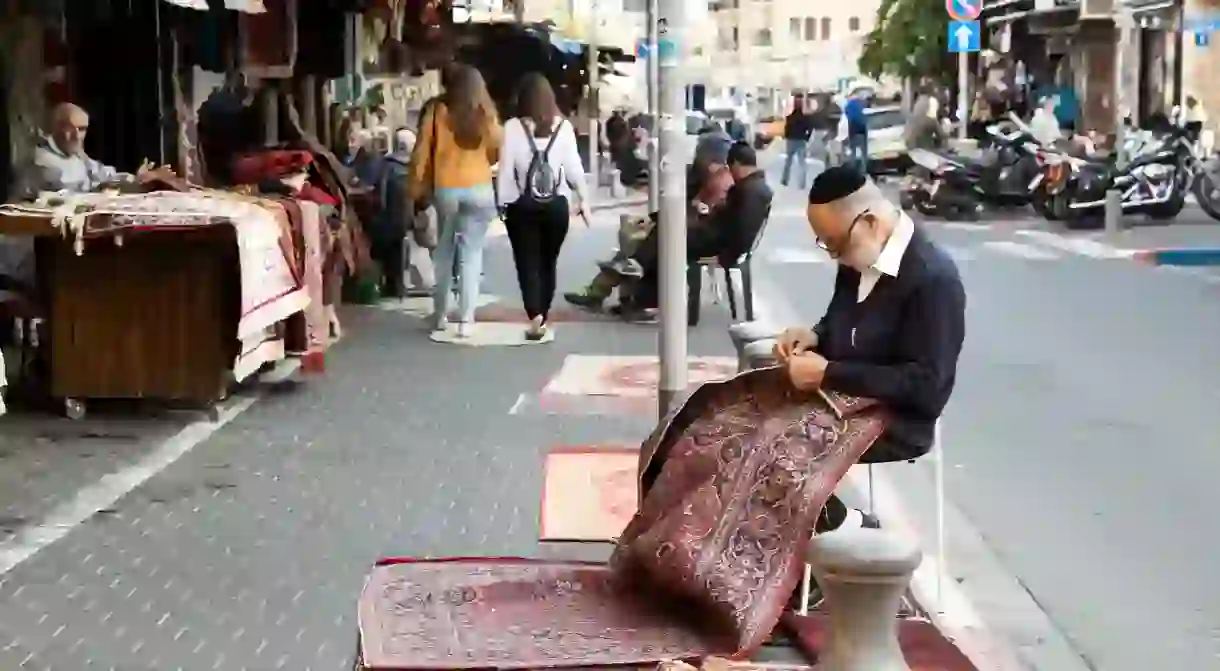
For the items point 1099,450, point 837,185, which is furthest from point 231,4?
point 837,185

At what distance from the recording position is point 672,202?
764 centimetres

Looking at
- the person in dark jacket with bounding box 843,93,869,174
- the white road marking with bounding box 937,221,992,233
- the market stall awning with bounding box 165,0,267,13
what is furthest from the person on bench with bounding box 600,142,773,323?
the person in dark jacket with bounding box 843,93,869,174

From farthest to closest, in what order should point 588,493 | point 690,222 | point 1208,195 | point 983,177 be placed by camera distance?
point 983,177
point 1208,195
point 690,222
point 588,493

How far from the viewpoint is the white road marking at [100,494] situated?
689 centimetres

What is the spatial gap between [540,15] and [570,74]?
18.6ft

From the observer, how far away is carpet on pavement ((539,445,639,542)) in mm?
6855

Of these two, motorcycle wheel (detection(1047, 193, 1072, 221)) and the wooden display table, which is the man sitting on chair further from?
motorcycle wheel (detection(1047, 193, 1072, 221))

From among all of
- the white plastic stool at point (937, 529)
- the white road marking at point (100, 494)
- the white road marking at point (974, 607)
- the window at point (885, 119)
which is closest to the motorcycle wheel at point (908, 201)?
the window at point (885, 119)

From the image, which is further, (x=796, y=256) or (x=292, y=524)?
(x=796, y=256)

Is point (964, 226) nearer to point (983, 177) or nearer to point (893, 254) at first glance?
point (983, 177)

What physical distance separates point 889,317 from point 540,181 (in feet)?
23.4

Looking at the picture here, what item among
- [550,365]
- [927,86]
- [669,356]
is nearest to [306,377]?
[550,365]

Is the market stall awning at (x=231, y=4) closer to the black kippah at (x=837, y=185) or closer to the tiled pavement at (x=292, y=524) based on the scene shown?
the tiled pavement at (x=292, y=524)

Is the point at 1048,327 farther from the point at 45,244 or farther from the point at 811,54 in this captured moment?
the point at 811,54
